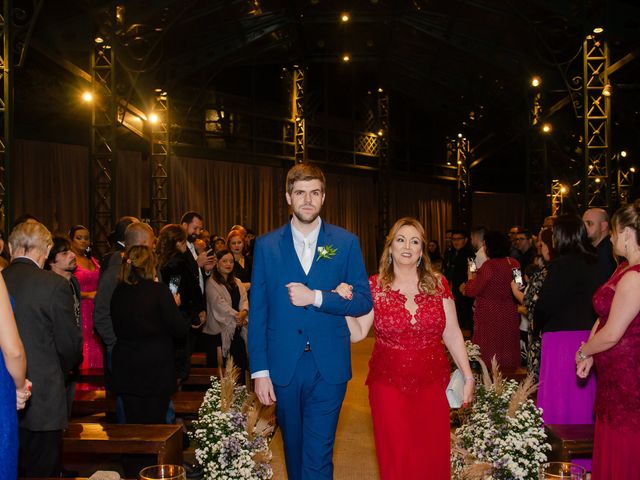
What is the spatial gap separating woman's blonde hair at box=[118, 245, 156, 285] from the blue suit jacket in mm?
1595

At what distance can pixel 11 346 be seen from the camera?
116 inches

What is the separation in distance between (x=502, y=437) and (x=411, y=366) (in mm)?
593

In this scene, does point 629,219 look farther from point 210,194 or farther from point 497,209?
point 497,209

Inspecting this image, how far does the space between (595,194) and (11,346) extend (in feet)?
31.8

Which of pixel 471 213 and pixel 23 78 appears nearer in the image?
pixel 23 78

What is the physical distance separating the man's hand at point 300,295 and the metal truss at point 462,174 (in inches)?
842

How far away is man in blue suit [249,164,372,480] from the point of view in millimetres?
3564

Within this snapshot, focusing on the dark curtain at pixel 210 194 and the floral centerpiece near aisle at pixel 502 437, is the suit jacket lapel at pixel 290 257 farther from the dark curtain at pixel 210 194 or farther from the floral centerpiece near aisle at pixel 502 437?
the dark curtain at pixel 210 194

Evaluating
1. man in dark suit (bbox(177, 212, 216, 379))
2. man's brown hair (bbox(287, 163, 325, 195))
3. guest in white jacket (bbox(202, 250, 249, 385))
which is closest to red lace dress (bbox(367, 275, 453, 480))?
man's brown hair (bbox(287, 163, 325, 195))

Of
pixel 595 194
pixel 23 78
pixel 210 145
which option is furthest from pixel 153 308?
pixel 210 145

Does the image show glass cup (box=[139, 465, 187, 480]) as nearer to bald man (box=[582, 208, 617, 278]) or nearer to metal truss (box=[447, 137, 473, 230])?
bald man (box=[582, 208, 617, 278])

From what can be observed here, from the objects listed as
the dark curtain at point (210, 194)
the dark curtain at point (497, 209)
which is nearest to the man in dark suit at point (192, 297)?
the dark curtain at point (210, 194)

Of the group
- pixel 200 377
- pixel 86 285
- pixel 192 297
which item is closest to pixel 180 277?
pixel 192 297

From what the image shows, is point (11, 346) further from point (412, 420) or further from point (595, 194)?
point (595, 194)
